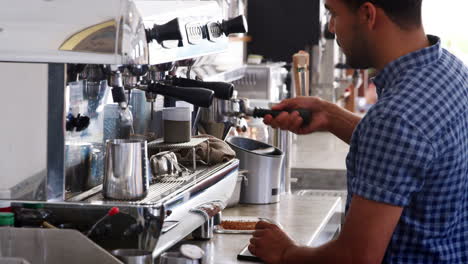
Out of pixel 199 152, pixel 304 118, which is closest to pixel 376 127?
pixel 304 118

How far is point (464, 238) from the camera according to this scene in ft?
5.67

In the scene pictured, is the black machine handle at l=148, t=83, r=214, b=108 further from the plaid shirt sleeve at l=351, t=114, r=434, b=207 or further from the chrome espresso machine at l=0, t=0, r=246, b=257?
the plaid shirt sleeve at l=351, t=114, r=434, b=207

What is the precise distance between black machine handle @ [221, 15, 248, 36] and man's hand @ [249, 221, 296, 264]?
2.34 ft

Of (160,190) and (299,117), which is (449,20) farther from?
(160,190)

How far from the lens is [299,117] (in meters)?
2.20

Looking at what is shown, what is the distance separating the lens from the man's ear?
170cm

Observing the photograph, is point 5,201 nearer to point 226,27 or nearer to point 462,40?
point 226,27

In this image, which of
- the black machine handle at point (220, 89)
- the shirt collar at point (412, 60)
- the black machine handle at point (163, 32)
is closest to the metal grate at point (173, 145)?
the black machine handle at point (220, 89)

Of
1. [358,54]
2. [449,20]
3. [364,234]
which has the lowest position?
[364,234]

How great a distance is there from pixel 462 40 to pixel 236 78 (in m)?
8.71

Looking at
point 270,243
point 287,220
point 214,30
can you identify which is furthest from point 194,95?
point 287,220

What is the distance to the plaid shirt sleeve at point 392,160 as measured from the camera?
1.58m

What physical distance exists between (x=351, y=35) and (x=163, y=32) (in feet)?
1.57

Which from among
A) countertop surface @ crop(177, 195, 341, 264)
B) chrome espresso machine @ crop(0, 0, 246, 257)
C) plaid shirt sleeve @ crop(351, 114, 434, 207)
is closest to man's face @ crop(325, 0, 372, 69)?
plaid shirt sleeve @ crop(351, 114, 434, 207)
